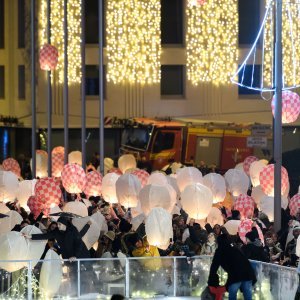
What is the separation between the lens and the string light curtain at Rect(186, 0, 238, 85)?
54031mm

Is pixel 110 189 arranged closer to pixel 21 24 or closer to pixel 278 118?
pixel 278 118

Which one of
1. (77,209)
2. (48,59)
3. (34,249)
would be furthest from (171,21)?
(34,249)

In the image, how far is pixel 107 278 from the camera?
21.7 m

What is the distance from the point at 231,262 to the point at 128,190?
1057 cm

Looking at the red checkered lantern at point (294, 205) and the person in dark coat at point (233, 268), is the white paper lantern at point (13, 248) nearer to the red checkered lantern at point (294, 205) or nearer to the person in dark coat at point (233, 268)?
the person in dark coat at point (233, 268)

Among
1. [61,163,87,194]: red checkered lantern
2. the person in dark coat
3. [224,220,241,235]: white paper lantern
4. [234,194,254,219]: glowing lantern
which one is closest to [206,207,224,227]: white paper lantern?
[234,194,254,219]: glowing lantern

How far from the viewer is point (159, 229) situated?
76.7 feet

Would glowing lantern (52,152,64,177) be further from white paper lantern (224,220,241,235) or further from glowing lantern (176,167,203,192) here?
white paper lantern (224,220,241,235)

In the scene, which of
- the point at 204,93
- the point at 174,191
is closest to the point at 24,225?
the point at 174,191

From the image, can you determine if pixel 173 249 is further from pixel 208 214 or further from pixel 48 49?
pixel 48 49

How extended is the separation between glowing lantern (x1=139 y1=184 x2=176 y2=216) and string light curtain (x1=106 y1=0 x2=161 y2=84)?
2669 centimetres

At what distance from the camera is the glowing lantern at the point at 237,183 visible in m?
33.3

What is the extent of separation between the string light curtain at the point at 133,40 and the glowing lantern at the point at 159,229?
30.9 meters

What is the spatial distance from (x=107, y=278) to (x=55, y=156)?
21.5 m
